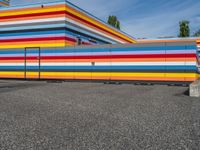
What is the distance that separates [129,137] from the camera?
14.5 feet

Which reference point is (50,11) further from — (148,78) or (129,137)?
(129,137)

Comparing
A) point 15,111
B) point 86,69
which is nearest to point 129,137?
point 15,111

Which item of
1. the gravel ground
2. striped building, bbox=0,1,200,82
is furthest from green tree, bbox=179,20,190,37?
the gravel ground

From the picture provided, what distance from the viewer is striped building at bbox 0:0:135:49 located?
21.0 meters

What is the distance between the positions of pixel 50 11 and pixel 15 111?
16146 mm

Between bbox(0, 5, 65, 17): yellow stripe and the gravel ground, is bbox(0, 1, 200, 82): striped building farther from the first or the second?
Answer: the gravel ground

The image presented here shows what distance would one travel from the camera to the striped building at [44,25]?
21000 millimetres

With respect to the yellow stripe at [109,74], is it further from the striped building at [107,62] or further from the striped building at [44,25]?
the striped building at [44,25]

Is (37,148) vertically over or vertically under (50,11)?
under

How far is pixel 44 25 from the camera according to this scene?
70.2ft

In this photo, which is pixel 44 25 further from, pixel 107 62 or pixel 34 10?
pixel 107 62

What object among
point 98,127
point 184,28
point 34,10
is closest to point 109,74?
point 34,10

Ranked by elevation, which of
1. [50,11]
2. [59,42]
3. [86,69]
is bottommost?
[86,69]

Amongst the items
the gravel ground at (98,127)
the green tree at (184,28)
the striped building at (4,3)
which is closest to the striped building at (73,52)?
the gravel ground at (98,127)
